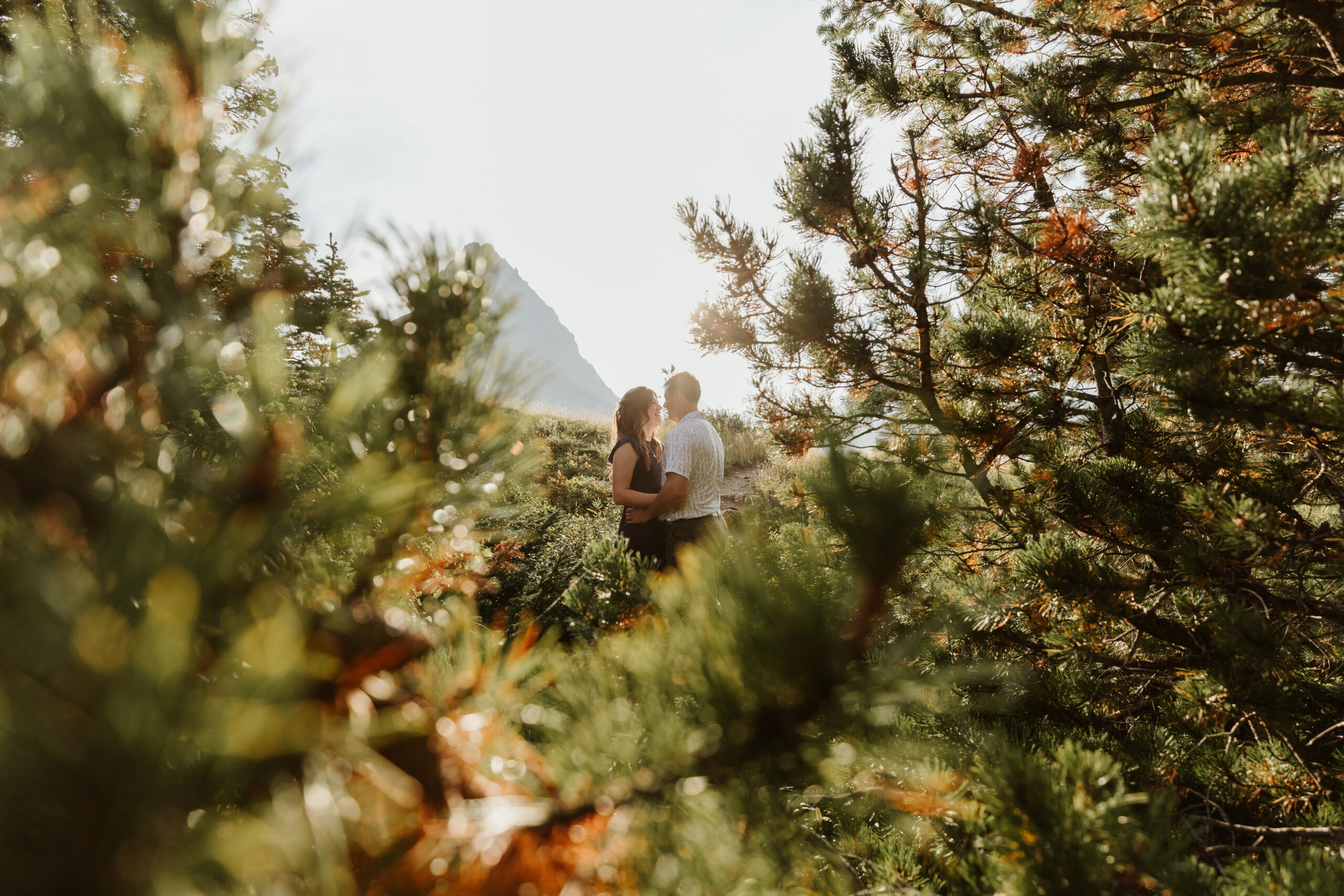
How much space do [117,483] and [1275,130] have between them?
1748 mm

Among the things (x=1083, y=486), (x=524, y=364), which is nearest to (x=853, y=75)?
(x=1083, y=486)

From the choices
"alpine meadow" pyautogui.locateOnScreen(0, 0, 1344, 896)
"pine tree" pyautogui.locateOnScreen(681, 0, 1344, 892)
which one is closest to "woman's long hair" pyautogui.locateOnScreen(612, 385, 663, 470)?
"pine tree" pyautogui.locateOnScreen(681, 0, 1344, 892)

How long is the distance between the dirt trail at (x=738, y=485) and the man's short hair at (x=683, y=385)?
6389mm

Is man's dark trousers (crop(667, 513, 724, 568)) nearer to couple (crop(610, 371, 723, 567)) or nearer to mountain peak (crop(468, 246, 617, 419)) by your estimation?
couple (crop(610, 371, 723, 567))

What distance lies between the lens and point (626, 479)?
2.88 metres

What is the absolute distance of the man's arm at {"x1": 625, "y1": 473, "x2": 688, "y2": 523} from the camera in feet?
7.88

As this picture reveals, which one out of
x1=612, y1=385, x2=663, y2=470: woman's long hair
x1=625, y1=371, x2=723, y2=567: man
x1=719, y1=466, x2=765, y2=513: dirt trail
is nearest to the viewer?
x1=625, y1=371, x2=723, y2=567: man

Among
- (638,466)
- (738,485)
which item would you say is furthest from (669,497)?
(738,485)

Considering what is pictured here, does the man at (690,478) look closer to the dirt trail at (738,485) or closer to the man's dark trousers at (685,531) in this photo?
the man's dark trousers at (685,531)

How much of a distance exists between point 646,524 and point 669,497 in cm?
47

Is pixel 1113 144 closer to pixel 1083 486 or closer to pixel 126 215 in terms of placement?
pixel 1083 486

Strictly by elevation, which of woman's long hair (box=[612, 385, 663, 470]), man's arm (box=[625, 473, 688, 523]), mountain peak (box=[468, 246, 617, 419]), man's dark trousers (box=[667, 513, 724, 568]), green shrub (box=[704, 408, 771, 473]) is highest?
mountain peak (box=[468, 246, 617, 419])

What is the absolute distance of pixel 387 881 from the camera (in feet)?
1.16

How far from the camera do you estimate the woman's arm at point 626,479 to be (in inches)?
110
